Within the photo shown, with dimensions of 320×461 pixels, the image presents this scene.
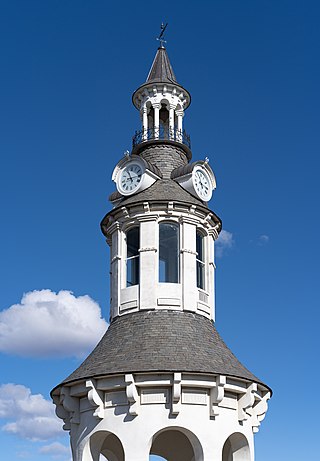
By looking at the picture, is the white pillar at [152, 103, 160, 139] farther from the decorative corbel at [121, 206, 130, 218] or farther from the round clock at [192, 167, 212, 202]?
the decorative corbel at [121, 206, 130, 218]

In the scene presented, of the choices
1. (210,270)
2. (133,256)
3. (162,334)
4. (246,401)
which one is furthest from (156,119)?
(246,401)

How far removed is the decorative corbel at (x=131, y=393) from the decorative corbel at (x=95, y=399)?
122 cm

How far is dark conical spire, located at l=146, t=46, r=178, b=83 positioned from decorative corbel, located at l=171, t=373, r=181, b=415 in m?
14.1

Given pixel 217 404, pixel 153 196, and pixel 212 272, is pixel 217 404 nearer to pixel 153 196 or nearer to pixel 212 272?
pixel 212 272

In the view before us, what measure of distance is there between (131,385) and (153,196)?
8.06 metres

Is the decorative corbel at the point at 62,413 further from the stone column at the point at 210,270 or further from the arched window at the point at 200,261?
the arched window at the point at 200,261

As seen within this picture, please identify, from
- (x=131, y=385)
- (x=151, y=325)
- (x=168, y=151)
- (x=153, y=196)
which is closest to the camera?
(x=131, y=385)

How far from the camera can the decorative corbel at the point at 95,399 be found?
1130 inches

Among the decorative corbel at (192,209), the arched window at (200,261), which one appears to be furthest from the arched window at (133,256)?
the arched window at (200,261)

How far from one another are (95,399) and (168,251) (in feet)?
23.1

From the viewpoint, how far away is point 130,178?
33656 millimetres

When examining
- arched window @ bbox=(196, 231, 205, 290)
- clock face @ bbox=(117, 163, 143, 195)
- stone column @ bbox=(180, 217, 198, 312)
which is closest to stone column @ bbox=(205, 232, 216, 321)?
arched window @ bbox=(196, 231, 205, 290)

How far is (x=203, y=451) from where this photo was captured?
28.3 meters

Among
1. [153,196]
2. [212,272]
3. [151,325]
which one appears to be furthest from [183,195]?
[151,325]
